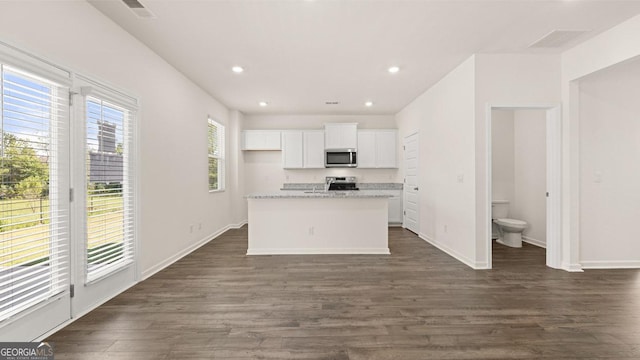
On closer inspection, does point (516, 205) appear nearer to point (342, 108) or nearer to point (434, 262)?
point (434, 262)

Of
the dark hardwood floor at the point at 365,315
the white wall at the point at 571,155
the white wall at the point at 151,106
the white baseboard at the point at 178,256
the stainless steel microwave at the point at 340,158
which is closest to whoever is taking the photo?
the dark hardwood floor at the point at 365,315

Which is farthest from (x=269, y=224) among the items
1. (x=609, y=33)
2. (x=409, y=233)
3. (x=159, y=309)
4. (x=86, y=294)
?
(x=609, y=33)

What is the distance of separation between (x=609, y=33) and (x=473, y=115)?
4.92 ft

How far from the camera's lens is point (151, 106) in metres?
3.30

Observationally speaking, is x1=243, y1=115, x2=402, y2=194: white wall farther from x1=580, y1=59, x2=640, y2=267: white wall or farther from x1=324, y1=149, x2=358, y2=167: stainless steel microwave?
x1=580, y1=59, x2=640, y2=267: white wall

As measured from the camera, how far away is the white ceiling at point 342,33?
2461 mm

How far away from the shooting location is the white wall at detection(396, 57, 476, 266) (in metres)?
3.60

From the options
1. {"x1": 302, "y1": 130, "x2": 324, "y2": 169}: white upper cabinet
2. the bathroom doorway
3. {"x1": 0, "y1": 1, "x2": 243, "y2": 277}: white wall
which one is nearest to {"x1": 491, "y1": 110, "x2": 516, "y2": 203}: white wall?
the bathroom doorway

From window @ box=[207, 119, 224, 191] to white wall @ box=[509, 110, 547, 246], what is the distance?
19.4ft

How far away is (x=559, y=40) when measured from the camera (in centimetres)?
311

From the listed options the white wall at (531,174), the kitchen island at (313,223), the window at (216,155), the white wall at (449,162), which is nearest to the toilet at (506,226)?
the white wall at (531,174)

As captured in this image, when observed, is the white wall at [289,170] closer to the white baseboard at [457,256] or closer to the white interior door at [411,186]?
the white interior door at [411,186]

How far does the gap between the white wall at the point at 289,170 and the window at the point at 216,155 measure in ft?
3.29
